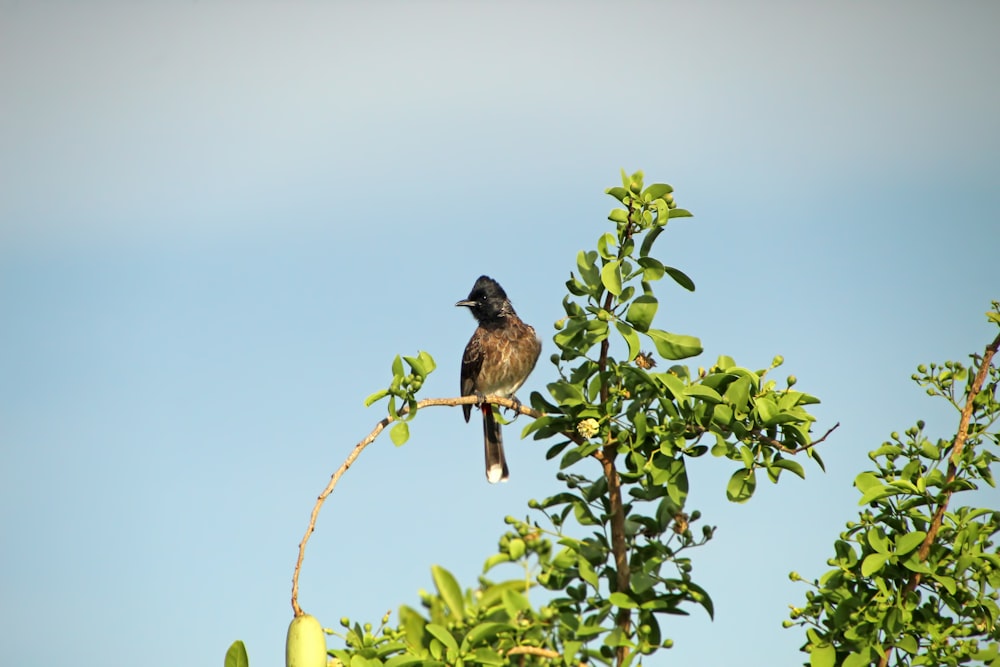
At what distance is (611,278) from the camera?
3.82 m

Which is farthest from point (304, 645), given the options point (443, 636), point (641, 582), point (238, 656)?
point (641, 582)

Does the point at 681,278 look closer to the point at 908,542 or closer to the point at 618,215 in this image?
the point at 618,215

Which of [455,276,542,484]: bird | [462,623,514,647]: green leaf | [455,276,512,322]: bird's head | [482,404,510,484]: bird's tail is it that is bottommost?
[462,623,514,647]: green leaf

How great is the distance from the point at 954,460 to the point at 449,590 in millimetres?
2197

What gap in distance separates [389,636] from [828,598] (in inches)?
65.9

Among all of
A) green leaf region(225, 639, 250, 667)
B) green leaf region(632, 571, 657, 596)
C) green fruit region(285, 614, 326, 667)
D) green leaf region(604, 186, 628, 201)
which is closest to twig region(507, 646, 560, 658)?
green leaf region(632, 571, 657, 596)

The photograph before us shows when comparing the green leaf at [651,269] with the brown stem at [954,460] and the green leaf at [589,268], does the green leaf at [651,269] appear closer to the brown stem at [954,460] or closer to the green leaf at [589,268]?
the green leaf at [589,268]

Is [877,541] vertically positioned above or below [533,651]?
above

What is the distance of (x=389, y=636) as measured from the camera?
4043 millimetres

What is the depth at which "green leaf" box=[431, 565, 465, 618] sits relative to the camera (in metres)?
3.17

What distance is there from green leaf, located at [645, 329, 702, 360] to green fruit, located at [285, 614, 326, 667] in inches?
60.4

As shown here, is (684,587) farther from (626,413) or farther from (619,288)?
(619,288)

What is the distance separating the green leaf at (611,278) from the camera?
3818 mm

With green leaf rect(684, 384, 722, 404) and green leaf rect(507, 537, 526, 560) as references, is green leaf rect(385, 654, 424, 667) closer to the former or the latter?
green leaf rect(507, 537, 526, 560)
